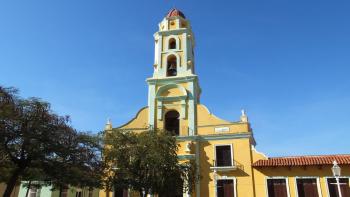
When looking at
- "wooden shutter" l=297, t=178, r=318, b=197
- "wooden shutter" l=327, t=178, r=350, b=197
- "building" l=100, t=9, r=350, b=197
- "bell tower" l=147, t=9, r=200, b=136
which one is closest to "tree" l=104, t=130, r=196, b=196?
"building" l=100, t=9, r=350, b=197

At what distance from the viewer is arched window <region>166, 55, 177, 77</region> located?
3359 cm

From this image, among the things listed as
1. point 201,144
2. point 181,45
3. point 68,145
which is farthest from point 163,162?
point 181,45

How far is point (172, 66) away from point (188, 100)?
4.40 m

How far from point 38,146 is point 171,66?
16.9 metres

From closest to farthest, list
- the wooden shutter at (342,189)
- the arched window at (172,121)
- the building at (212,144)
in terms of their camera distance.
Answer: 1. the wooden shutter at (342,189)
2. the building at (212,144)
3. the arched window at (172,121)

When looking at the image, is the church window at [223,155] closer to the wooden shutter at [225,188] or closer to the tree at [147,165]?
the wooden shutter at [225,188]

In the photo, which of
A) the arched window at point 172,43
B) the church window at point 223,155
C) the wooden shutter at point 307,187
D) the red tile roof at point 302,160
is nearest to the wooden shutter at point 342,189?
the wooden shutter at point 307,187

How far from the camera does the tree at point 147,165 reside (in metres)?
22.0

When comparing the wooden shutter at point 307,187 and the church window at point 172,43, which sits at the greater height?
the church window at point 172,43

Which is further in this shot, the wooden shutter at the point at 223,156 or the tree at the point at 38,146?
the wooden shutter at the point at 223,156

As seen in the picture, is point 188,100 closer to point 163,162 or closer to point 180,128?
point 180,128

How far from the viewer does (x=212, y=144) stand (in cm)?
2931

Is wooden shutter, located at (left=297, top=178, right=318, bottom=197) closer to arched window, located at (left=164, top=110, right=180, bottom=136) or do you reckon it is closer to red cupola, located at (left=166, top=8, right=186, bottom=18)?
arched window, located at (left=164, top=110, right=180, bottom=136)

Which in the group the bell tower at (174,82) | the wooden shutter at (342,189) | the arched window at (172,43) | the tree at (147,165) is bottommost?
the wooden shutter at (342,189)
